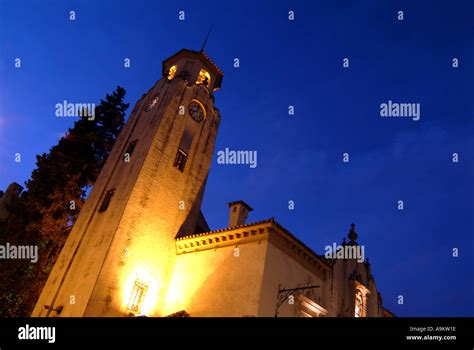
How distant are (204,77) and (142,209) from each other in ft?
A: 41.7

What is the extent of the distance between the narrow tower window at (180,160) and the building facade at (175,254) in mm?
66

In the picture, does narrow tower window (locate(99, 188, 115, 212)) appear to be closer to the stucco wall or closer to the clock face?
the stucco wall

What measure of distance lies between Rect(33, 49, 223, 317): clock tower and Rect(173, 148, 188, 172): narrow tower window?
64mm

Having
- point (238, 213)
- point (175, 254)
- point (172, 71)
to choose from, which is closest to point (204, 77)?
point (172, 71)

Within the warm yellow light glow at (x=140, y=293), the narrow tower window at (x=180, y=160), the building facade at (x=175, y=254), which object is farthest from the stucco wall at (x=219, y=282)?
the narrow tower window at (x=180, y=160)

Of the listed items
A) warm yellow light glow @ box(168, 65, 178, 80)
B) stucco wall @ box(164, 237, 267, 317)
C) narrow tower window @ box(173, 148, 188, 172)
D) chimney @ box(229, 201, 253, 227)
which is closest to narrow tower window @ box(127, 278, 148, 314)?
stucco wall @ box(164, 237, 267, 317)

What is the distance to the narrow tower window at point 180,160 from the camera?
81.6ft

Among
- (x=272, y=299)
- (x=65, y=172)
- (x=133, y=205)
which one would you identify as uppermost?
(x=65, y=172)

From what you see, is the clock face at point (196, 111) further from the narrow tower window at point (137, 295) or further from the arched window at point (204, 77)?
the narrow tower window at point (137, 295)

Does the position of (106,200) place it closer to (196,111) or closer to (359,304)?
(196,111)

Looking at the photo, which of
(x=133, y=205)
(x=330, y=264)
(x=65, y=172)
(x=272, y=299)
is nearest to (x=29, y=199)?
(x=65, y=172)
